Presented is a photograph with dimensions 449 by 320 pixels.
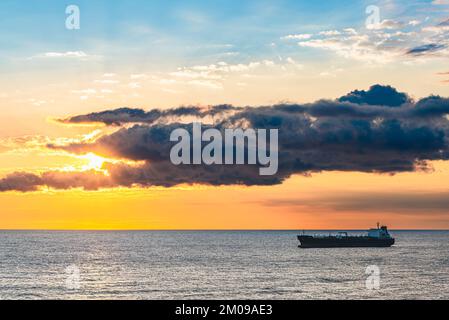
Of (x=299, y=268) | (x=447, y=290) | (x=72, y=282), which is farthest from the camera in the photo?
(x=299, y=268)

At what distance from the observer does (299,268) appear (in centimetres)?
13300

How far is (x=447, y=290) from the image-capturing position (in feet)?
304

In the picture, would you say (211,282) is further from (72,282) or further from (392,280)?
(392,280)

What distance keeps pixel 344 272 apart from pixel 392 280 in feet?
56.2
